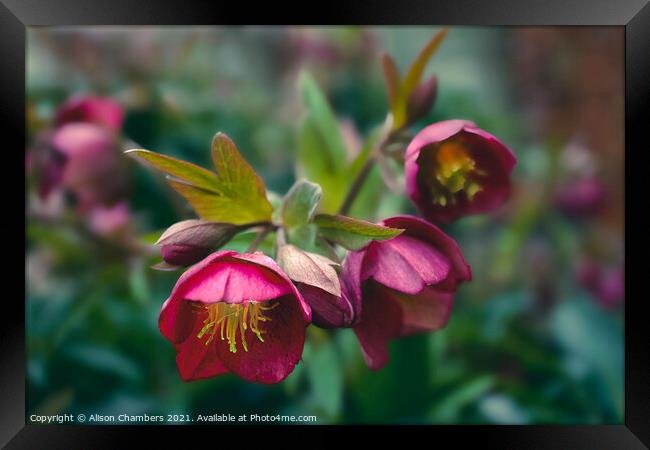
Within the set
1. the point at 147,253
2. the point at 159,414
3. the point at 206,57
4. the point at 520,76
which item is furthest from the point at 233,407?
the point at 520,76

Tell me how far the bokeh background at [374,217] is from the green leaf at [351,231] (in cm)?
24

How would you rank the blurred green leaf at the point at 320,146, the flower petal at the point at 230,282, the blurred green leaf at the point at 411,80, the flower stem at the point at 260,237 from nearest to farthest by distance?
1. the flower petal at the point at 230,282
2. the flower stem at the point at 260,237
3. the blurred green leaf at the point at 411,80
4. the blurred green leaf at the point at 320,146

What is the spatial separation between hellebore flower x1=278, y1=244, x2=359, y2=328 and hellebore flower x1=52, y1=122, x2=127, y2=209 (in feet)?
1.46

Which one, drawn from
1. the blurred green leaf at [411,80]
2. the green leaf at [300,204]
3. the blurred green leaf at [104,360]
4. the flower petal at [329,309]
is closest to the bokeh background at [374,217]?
the blurred green leaf at [104,360]

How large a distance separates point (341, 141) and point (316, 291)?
36 centimetres

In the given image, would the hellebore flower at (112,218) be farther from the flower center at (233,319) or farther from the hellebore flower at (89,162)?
the flower center at (233,319)

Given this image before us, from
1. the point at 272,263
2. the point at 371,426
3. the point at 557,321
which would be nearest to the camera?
the point at 272,263

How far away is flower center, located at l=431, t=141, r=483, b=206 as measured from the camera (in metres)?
0.62

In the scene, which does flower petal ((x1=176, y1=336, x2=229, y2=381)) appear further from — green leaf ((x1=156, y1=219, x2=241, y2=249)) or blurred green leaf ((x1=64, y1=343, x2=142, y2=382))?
blurred green leaf ((x1=64, y1=343, x2=142, y2=382))

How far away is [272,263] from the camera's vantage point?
50 centimetres

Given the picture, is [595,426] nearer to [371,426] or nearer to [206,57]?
[371,426]

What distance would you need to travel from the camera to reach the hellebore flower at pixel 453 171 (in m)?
0.60

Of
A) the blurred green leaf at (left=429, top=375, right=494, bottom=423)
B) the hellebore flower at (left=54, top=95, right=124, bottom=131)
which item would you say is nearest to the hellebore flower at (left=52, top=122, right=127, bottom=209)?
the hellebore flower at (left=54, top=95, right=124, bottom=131)

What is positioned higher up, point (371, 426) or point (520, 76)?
point (520, 76)
